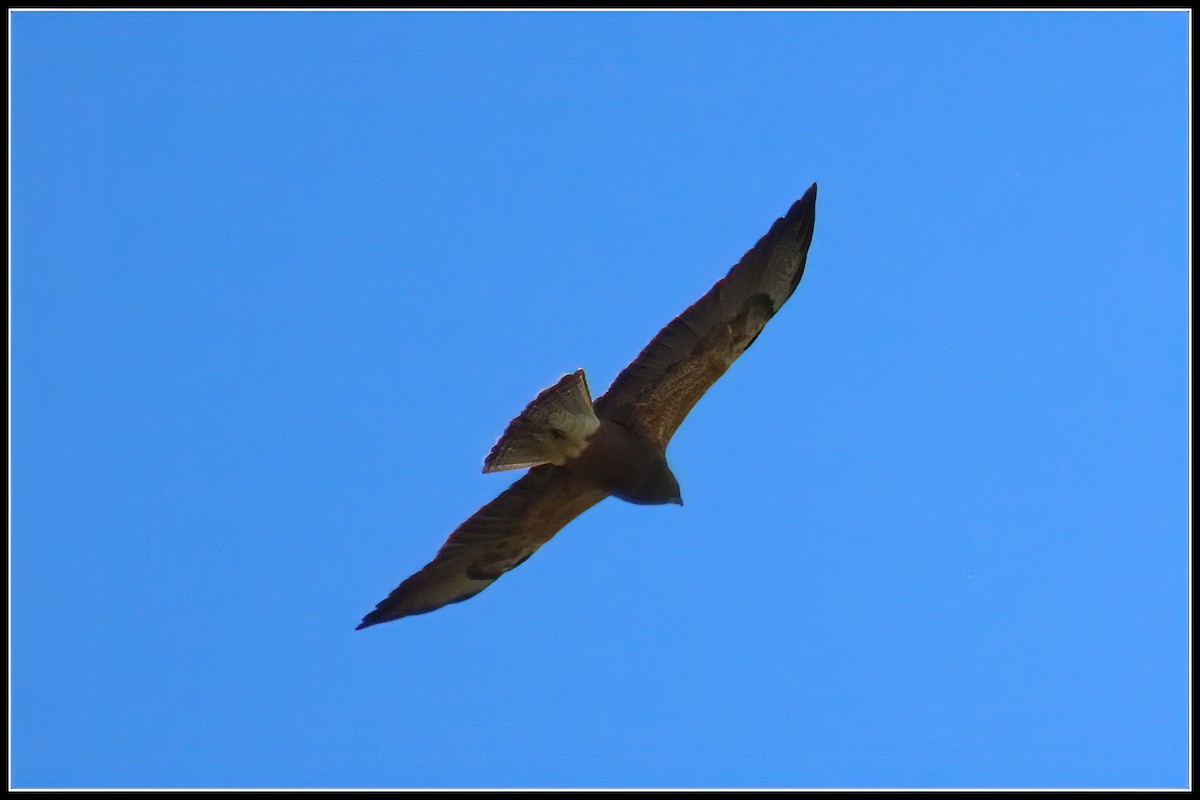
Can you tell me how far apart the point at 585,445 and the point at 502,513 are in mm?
1035

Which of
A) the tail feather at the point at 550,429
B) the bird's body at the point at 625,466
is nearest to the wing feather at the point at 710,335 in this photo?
the bird's body at the point at 625,466

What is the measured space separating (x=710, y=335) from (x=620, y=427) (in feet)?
3.04

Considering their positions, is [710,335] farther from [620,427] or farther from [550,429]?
[550,429]

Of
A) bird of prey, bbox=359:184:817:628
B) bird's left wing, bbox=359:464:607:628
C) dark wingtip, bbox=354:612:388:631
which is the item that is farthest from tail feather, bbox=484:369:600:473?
dark wingtip, bbox=354:612:388:631

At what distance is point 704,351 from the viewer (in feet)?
31.4

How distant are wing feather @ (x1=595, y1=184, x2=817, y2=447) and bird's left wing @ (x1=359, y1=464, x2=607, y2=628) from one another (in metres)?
0.70

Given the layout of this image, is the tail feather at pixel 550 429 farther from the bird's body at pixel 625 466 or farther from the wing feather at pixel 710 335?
the wing feather at pixel 710 335

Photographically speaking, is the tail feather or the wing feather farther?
the wing feather

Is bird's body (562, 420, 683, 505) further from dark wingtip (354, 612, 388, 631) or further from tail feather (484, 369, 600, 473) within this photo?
dark wingtip (354, 612, 388, 631)

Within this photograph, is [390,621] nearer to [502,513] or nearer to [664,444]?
[502,513]

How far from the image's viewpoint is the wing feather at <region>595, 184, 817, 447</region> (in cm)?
941

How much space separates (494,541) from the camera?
10.2m

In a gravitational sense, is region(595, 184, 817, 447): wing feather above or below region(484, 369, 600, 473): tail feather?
above

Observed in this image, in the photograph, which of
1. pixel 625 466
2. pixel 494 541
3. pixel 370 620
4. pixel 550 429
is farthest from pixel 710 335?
pixel 370 620
